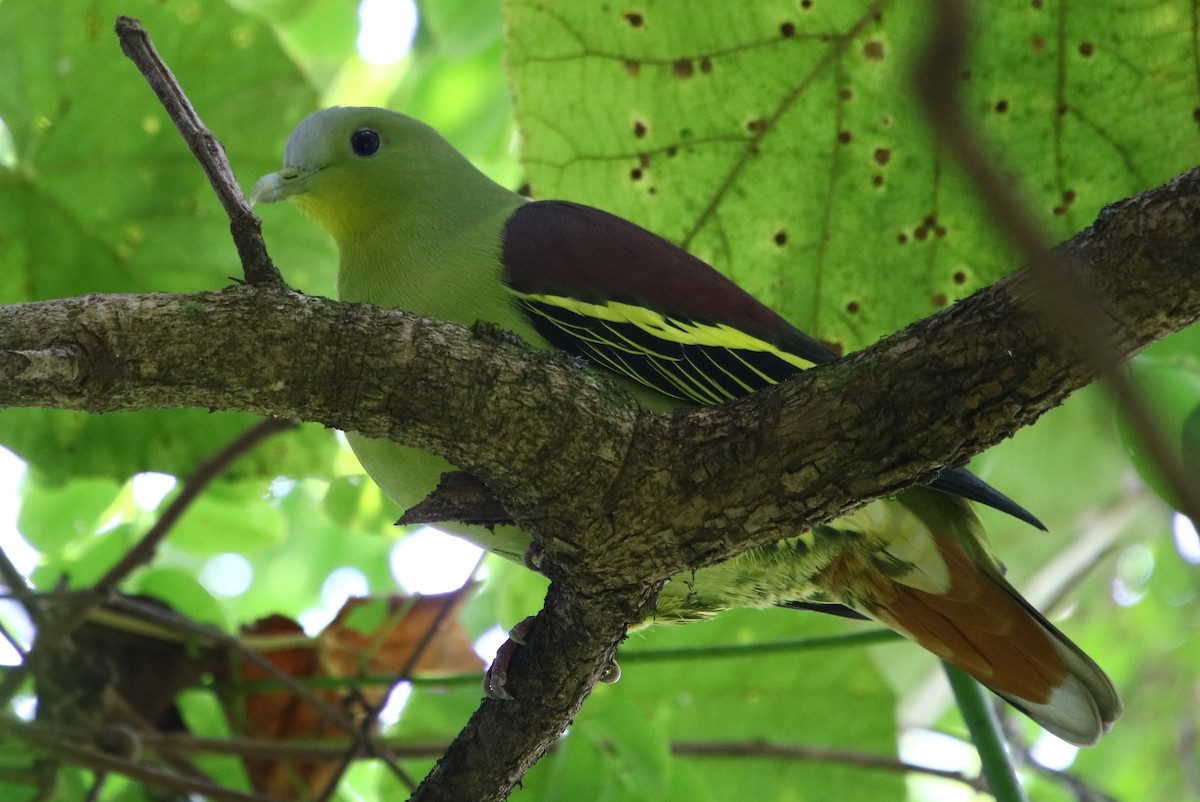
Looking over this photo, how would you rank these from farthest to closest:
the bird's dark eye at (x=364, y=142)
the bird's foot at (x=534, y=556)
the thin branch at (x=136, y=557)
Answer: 1. the bird's dark eye at (x=364, y=142)
2. the thin branch at (x=136, y=557)
3. the bird's foot at (x=534, y=556)

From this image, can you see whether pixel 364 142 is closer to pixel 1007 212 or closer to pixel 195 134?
pixel 195 134

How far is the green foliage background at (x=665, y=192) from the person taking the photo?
2758 millimetres

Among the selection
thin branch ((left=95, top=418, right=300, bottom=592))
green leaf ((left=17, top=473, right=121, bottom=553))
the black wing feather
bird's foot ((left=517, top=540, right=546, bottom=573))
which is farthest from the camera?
green leaf ((left=17, top=473, right=121, bottom=553))

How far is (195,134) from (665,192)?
4.91 ft

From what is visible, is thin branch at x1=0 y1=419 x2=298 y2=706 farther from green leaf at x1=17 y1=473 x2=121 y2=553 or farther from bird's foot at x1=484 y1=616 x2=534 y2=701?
bird's foot at x1=484 y1=616 x2=534 y2=701

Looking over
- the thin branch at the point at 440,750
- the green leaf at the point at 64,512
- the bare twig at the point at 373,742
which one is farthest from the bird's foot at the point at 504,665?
the green leaf at the point at 64,512

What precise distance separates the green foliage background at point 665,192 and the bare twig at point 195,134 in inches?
51.5

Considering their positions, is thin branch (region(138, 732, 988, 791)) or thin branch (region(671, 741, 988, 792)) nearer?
thin branch (region(138, 732, 988, 791))

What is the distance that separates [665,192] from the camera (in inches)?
116

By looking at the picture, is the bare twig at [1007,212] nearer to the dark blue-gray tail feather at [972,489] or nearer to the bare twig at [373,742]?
the dark blue-gray tail feather at [972,489]

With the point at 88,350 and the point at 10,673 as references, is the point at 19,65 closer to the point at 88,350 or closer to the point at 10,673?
the point at 10,673

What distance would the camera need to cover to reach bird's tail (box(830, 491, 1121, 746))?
2576 millimetres

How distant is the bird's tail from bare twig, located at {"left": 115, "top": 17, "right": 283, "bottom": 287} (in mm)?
1479

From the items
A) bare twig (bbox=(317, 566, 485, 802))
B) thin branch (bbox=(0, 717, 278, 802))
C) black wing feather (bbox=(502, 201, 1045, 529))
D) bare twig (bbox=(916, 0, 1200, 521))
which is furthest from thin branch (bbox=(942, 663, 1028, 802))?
bare twig (bbox=(916, 0, 1200, 521))
